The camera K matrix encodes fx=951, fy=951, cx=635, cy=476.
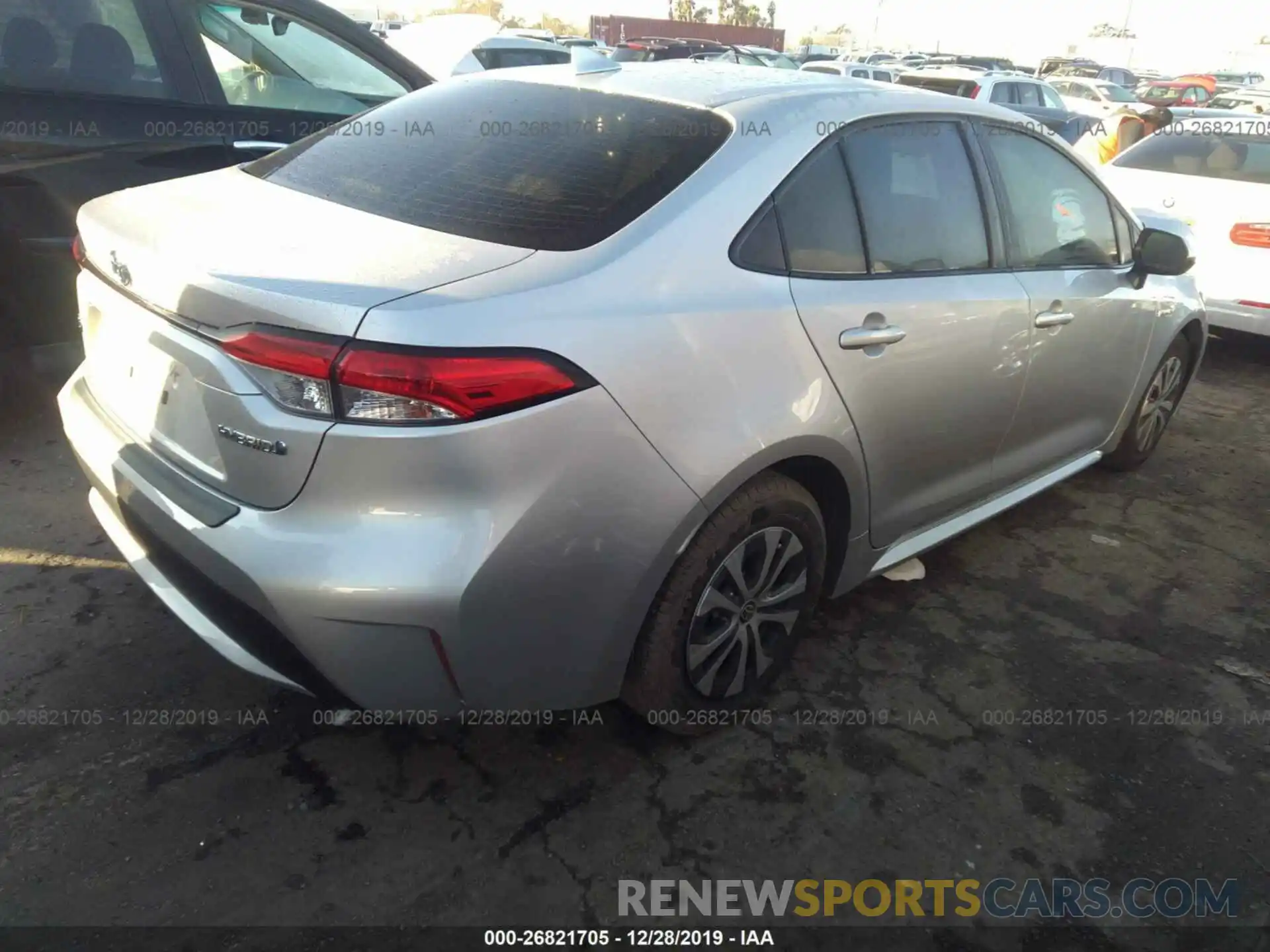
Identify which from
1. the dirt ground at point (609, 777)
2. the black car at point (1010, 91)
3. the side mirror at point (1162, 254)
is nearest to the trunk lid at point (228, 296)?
the dirt ground at point (609, 777)

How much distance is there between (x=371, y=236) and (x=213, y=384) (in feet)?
1.53

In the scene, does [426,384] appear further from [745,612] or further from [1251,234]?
[1251,234]

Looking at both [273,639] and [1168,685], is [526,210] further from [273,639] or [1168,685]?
[1168,685]

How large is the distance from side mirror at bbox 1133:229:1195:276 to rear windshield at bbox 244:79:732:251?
202 centimetres

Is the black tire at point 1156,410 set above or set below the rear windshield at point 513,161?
below

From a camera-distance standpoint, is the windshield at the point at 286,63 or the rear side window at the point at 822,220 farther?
the windshield at the point at 286,63

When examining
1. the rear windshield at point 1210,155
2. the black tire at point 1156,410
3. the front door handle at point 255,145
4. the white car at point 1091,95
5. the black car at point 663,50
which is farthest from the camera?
the white car at point 1091,95

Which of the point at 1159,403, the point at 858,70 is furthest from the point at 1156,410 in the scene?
the point at 858,70

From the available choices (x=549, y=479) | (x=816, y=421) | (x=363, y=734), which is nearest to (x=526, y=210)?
(x=549, y=479)

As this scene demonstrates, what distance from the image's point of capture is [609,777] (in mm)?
2387

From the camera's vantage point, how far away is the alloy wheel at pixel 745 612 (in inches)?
91.4

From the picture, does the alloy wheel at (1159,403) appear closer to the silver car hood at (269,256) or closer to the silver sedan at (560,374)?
the silver sedan at (560,374)
